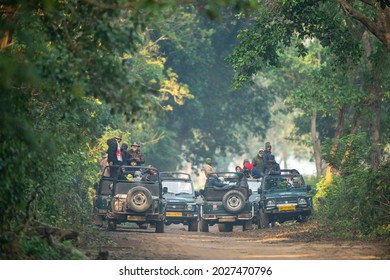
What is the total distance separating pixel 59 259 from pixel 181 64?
36243 millimetres

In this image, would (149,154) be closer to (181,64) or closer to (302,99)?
(181,64)

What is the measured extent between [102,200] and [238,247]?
662 cm

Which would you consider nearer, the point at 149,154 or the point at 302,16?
the point at 302,16

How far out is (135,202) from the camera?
26.1 metres

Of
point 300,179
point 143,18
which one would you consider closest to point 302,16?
point 300,179

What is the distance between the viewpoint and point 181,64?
2057 inches

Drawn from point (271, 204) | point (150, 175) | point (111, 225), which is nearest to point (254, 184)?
point (271, 204)

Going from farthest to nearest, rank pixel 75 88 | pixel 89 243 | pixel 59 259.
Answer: pixel 89 243 → pixel 59 259 → pixel 75 88

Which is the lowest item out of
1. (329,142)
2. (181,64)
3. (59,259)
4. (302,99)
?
(59,259)

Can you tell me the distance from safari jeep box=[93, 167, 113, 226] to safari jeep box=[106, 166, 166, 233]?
0.56 metres

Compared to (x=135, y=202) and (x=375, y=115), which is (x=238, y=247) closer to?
(x=135, y=202)

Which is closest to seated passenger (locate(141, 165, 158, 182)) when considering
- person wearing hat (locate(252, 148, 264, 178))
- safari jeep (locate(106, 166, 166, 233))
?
safari jeep (locate(106, 166, 166, 233))

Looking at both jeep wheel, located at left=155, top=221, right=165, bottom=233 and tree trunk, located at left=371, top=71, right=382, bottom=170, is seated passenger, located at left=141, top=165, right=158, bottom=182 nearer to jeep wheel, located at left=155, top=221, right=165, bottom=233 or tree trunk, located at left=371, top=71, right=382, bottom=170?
jeep wheel, located at left=155, top=221, right=165, bottom=233

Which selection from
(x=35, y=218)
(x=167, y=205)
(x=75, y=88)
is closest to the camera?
(x=75, y=88)
